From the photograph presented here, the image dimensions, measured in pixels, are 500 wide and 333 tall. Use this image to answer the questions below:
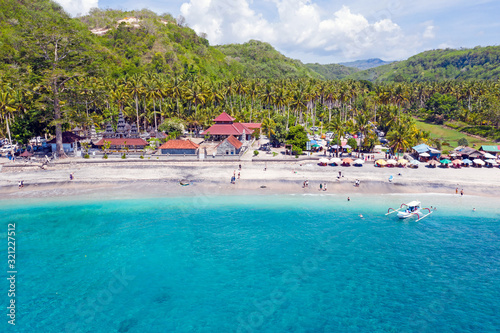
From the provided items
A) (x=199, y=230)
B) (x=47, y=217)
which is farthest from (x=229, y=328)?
(x=47, y=217)

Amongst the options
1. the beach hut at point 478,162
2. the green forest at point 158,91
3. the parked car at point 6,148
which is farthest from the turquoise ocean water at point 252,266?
the parked car at point 6,148

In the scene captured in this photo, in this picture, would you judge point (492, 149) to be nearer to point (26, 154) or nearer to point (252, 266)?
point (252, 266)

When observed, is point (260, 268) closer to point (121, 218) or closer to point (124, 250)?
point (124, 250)

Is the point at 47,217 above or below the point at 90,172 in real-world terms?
below

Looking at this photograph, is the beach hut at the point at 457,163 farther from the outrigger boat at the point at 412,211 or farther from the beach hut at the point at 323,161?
the beach hut at the point at 323,161

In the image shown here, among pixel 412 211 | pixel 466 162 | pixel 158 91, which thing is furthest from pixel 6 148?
pixel 466 162

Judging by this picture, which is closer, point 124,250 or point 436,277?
point 436,277
